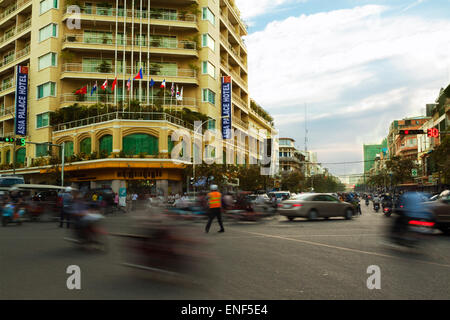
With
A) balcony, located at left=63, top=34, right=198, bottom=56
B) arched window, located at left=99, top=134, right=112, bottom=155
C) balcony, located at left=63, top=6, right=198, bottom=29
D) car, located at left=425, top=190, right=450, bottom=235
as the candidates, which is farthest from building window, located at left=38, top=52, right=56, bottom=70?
car, located at left=425, top=190, right=450, bottom=235

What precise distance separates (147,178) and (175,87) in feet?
36.0

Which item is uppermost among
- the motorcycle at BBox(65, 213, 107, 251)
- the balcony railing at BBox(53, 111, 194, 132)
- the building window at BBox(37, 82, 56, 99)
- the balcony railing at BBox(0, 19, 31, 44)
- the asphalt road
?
the balcony railing at BBox(0, 19, 31, 44)

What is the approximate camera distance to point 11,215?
18.1 m

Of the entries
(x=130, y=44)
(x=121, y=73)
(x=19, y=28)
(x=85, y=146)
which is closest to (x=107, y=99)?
(x=121, y=73)

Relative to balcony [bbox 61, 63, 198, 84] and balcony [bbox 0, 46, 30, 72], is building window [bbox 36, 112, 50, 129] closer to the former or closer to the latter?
balcony [bbox 61, 63, 198, 84]

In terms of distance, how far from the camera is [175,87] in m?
44.5

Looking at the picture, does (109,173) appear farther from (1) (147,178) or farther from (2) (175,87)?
(2) (175,87)

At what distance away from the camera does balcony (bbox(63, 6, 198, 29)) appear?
140ft

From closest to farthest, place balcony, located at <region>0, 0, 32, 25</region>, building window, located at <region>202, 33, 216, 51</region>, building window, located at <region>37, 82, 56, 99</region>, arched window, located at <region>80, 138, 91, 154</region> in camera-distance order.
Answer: arched window, located at <region>80, 138, 91, 154</region> → building window, located at <region>37, 82, 56, 99</region> → building window, located at <region>202, 33, 216, 51</region> → balcony, located at <region>0, 0, 32, 25</region>

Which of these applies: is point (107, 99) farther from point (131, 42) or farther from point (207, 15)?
point (207, 15)

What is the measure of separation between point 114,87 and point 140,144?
7093 mm

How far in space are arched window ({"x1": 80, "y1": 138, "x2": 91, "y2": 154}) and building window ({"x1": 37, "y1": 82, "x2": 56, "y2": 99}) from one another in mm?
6538
